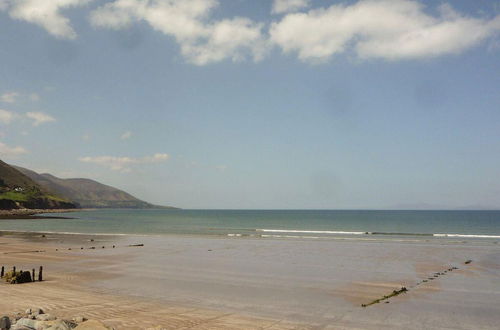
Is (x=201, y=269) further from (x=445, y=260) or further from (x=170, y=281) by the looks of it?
(x=445, y=260)

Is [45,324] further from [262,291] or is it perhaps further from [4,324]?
[262,291]

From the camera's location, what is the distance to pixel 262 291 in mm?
25891

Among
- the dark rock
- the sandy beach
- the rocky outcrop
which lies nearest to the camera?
the rocky outcrop

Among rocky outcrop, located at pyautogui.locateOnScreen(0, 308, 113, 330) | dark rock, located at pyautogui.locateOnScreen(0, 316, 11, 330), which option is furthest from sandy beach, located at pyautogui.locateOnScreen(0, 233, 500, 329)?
dark rock, located at pyautogui.locateOnScreen(0, 316, 11, 330)

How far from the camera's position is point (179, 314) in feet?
64.5

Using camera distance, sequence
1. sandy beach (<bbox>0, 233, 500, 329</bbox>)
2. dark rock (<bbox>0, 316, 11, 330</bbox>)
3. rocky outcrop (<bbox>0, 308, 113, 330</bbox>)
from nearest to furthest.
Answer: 1. rocky outcrop (<bbox>0, 308, 113, 330</bbox>)
2. dark rock (<bbox>0, 316, 11, 330</bbox>)
3. sandy beach (<bbox>0, 233, 500, 329</bbox>)

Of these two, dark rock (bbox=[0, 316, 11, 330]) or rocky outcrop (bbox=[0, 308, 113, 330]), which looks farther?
dark rock (bbox=[0, 316, 11, 330])

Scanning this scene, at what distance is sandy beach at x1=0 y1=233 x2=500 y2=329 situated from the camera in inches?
749

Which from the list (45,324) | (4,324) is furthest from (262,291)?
(4,324)

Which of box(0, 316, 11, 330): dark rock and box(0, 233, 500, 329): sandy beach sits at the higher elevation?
box(0, 316, 11, 330): dark rock

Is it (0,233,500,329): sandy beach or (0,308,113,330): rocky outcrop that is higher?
(0,308,113,330): rocky outcrop

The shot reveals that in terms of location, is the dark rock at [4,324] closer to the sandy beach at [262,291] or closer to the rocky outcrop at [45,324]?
the rocky outcrop at [45,324]

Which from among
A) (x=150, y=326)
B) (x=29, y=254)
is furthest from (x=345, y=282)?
(x=29, y=254)

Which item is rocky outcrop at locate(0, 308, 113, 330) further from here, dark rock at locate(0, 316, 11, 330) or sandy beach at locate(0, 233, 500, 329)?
sandy beach at locate(0, 233, 500, 329)
